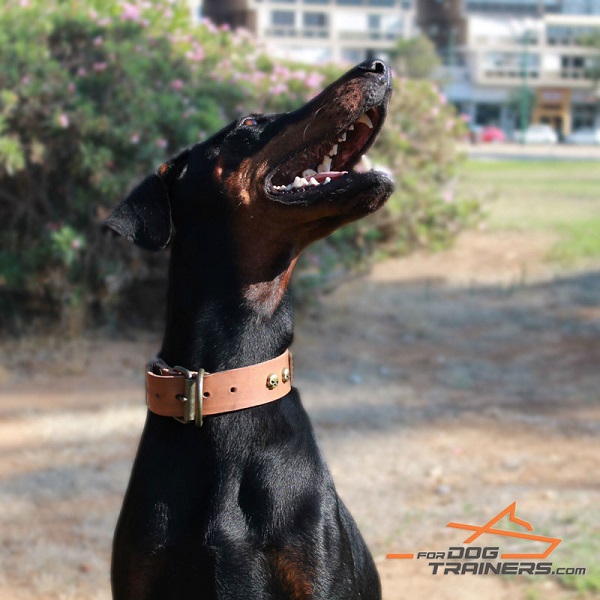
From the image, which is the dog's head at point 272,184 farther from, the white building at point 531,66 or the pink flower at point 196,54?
the white building at point 531,66

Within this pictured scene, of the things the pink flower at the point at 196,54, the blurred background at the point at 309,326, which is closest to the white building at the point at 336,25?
the blurred background at the point at 309,326

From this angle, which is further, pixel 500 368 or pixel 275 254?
pixel 500 368

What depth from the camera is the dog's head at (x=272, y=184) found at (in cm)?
268

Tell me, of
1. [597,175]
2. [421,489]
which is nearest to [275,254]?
[421,489]

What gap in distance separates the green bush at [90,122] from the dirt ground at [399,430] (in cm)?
64

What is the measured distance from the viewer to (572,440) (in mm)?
5555

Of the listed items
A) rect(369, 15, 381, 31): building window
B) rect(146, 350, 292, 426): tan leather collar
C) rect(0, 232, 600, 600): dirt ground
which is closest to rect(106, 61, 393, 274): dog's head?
rect(146, 350, 292, 426): tan leather collar

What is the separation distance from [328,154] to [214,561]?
4.09ft

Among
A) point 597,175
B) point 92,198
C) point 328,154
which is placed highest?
point 328,154

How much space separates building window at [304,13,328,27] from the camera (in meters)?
79.4

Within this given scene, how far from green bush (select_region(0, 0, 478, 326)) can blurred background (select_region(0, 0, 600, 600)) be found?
18 millimetres

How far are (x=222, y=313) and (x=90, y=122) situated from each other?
4194 millimetres

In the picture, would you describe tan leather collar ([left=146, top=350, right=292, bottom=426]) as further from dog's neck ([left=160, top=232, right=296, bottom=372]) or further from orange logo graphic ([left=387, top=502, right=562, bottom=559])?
orange logo graphic ([left=387, top=502, right=562, bottom=559])

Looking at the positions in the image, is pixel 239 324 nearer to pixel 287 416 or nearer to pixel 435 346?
pixel 287 416
